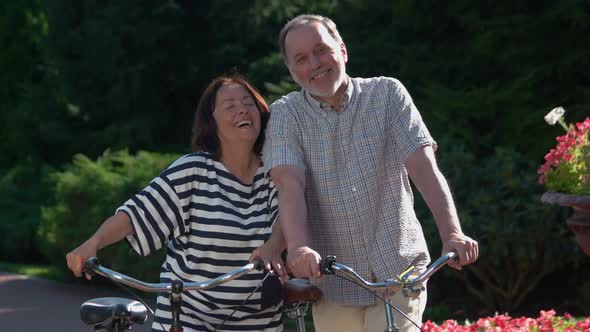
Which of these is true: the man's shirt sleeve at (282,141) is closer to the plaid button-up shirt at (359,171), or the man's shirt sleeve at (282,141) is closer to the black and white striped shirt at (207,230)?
the plaid button-up shirt at (359,171)

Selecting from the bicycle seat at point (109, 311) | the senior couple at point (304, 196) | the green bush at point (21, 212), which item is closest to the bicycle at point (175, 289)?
the bicycle seat at point (109, 311)

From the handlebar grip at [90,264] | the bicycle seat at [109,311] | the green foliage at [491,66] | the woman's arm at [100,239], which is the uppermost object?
the green foliage at [491,66]

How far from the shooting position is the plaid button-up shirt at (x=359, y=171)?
3.81 meters

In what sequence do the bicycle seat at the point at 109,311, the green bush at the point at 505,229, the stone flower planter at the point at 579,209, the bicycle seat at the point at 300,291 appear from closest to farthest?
the bicycle seat at the point at 109,311 → the bicycle seat at the point at 300,291 → the stone flower planter at the point at 579,209 → the green bush at the point at 505,229

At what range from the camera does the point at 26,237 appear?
48.7 ft

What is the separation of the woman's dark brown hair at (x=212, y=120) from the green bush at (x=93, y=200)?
6564mm

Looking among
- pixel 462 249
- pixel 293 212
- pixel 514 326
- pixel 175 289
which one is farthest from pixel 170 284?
pixel 514 326

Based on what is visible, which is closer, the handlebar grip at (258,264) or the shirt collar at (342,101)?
the handlebar grip at (258,264)

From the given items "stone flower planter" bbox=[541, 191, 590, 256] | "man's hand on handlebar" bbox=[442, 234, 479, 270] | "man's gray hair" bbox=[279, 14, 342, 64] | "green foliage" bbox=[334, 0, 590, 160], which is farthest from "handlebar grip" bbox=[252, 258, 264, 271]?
"green foliage" bbox=[334, 0, 590, 160]

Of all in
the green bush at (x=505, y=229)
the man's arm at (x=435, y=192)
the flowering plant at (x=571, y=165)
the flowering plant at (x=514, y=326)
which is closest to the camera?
the man's arm at (x=435, y=192)

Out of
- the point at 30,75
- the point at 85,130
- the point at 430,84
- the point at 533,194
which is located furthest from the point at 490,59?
the point at 30,75

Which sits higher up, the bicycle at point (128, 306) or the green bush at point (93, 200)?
the green bush at point (93, 200)

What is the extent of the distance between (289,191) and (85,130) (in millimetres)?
14348

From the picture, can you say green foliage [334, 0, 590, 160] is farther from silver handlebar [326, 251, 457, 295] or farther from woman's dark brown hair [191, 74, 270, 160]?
silver handlebar [326, 251, 457, 295]
